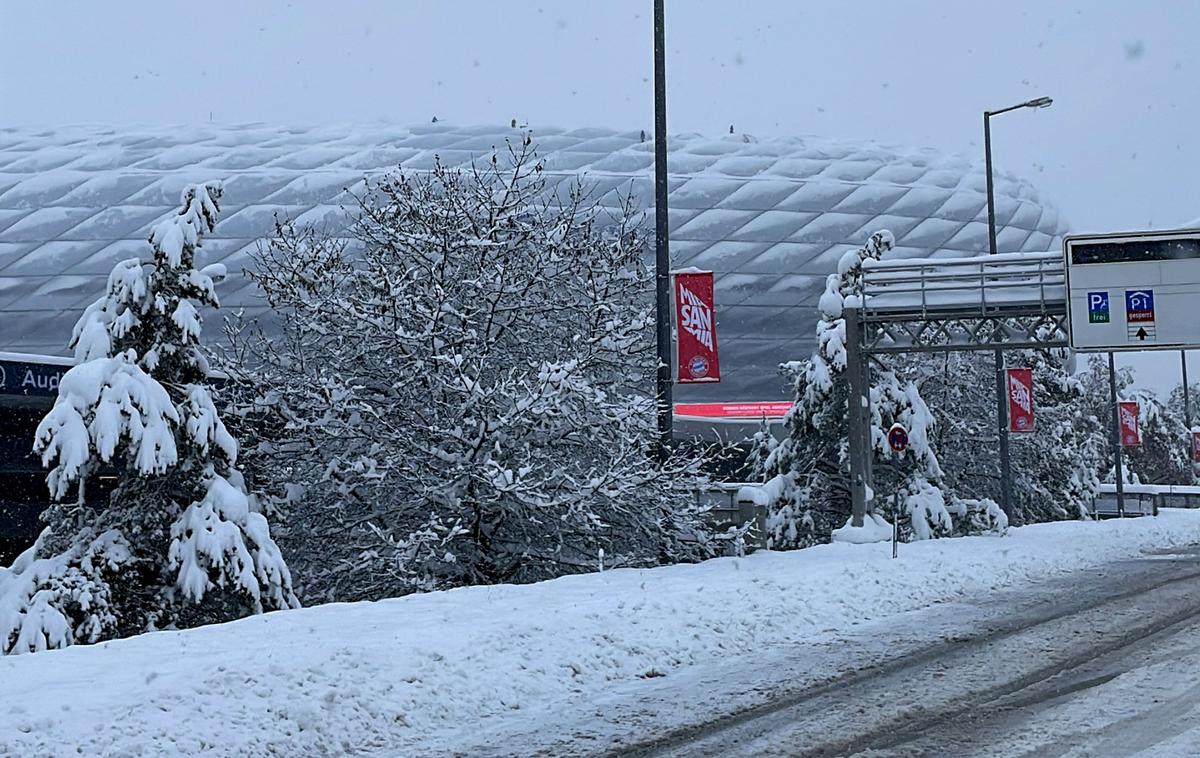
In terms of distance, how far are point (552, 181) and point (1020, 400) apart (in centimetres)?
5325

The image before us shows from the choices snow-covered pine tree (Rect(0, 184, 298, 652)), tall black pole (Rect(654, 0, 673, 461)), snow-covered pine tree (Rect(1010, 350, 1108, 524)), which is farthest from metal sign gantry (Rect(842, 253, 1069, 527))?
snow-covered pine tree (Rect(1010, 350, 1108, 524))

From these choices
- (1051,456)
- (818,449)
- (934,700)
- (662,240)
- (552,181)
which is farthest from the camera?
(552,181)

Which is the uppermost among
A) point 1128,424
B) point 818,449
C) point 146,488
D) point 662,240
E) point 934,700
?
point 662,240

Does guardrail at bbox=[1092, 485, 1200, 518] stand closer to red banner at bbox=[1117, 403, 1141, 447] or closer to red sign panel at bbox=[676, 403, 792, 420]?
red banner at bbox=[1117, 403, 1141, 447]

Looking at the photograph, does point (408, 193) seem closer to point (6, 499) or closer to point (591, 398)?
point (591, 398)

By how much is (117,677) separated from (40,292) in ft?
248

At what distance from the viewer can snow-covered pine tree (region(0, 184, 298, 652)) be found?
14484 millimetres

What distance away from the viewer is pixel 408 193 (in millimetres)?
20516

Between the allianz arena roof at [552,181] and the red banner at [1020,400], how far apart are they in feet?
155

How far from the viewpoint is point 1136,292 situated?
Result: 966 inches

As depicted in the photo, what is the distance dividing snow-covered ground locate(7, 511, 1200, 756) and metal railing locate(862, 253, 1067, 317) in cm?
1036

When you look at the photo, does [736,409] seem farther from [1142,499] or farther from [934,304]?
[934,304]

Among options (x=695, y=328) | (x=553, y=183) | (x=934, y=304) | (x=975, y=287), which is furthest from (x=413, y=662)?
(x=553, y=183)

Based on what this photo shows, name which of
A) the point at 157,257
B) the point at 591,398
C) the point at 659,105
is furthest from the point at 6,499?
the point at 659,105
